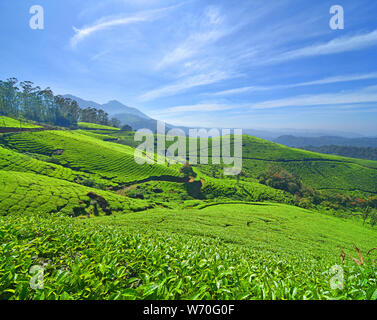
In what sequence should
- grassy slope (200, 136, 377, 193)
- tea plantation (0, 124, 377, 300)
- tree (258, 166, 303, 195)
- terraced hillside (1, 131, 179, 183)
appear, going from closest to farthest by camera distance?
1. tea plantation (0, 124, 377, 300)
2. terraced hillside (1, 131, 179, 183)
3. tree (258, 166, 303, 195)
4. grassy slope (200, 136, 377, 193)

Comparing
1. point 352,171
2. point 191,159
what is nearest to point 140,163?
point 191,159

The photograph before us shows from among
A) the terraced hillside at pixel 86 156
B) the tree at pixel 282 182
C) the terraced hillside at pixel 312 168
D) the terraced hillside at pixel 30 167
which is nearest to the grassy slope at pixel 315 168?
the terraced hillside at pixel 312 168

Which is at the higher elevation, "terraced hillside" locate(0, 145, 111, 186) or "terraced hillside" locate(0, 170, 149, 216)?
"terraced hillside" locate(0, 145, 111, 186)

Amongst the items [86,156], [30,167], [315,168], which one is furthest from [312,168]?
[30,167]

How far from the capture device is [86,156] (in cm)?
6238

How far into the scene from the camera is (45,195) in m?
27.3

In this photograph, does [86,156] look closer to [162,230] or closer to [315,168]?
[162,230]

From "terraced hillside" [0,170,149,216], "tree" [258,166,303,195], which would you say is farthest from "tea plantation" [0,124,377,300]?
"tree" [258,166,303,195]

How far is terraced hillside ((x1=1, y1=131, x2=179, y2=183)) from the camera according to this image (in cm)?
5619

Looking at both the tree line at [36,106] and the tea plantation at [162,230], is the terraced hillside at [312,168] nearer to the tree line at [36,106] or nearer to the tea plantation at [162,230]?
the tea plantation at [162,230]

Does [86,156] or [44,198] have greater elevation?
[86,156]

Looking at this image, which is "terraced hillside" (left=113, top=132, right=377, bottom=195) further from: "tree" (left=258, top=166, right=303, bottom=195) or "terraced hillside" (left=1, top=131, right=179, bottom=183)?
"terraced hillside" (left=1, top=131, right=179, bottom=183)

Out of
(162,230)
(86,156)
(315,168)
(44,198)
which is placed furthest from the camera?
(315,168)
